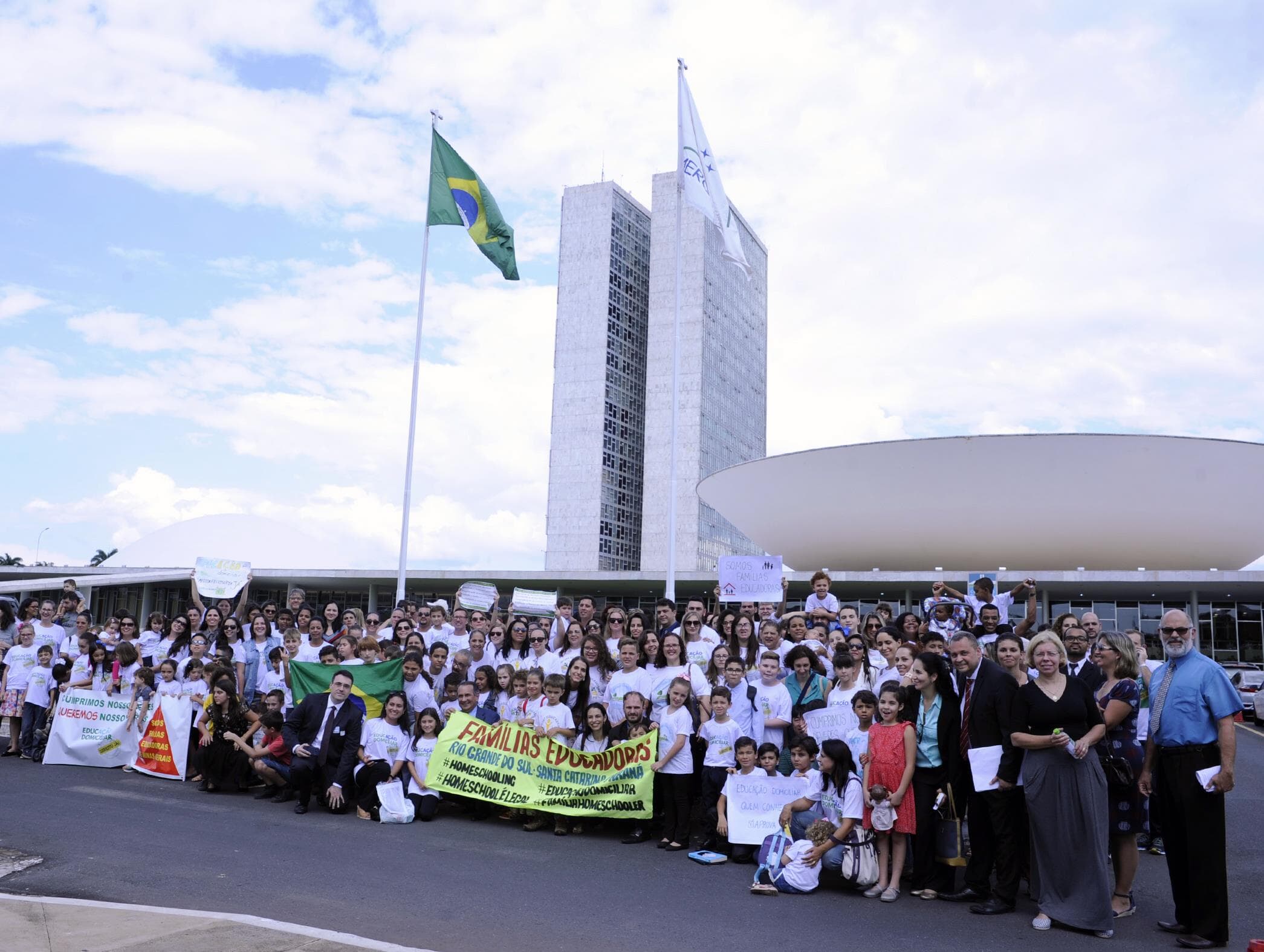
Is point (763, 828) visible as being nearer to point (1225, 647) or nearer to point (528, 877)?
point (528, 877)

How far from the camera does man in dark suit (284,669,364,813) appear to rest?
9.34 m

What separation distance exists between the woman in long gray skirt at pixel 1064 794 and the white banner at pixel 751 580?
7989 mm

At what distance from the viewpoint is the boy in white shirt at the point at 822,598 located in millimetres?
11797

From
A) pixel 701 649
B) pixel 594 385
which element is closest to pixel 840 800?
pixel 701 649

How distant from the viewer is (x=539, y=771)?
353 inches

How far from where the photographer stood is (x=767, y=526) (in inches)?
1179

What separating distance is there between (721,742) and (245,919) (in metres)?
4.17

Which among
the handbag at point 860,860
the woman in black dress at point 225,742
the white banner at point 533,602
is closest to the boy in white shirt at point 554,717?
the handbag at point 860,860

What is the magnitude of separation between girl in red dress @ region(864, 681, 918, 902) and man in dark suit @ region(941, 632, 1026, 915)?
1.15 ft

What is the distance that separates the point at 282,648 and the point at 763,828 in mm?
6850

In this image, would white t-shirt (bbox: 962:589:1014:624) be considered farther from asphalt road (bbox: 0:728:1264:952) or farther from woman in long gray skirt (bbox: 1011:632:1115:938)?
woman in long gray skirt (bbox: 1011:632:1115:938)

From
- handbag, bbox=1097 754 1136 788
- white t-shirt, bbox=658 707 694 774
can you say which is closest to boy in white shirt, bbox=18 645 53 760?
white t-shirt, bbox=658 707 694 774

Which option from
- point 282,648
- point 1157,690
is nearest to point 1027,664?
point 1157,690

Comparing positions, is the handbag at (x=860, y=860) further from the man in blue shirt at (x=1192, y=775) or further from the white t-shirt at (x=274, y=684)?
the white t-shirt at (x=274, y=684)
